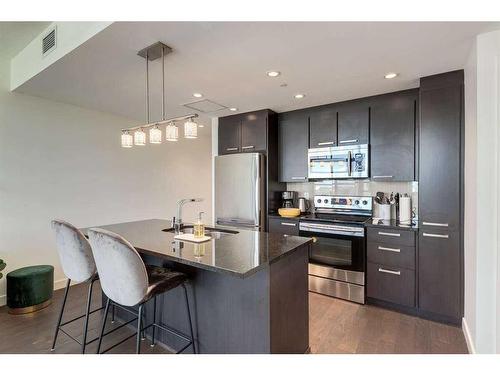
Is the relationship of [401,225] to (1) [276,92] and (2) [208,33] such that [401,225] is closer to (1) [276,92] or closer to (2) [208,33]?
(1) [276,92]

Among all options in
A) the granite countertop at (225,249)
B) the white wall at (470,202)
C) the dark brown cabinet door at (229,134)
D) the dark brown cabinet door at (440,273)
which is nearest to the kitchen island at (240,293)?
the granite countertop at (225,249)

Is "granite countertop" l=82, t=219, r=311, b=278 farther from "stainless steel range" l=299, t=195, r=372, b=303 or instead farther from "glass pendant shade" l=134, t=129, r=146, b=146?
"stainless steel range" l=299, t=195, r=372, b=303

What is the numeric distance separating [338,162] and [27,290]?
12.1 feet

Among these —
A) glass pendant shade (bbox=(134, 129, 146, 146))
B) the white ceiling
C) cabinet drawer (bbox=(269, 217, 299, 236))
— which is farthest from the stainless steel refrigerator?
glass pendant shade (bbox=(134, 129, 146, 146))

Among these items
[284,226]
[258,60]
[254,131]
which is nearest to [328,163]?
[284,226]

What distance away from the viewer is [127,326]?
7.70 feet

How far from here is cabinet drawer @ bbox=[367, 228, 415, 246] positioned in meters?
2.56

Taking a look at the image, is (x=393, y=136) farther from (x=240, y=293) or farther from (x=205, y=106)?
(x=240, y=293)

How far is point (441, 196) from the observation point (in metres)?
2.41

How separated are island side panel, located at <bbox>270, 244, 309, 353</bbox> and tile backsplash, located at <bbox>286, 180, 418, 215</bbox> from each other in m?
1.86

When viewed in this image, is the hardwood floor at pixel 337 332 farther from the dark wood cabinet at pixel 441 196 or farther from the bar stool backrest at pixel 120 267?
the bar stool backrest at pixel 120 267

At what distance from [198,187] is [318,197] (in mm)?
2693

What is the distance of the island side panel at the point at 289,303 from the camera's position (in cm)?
153
